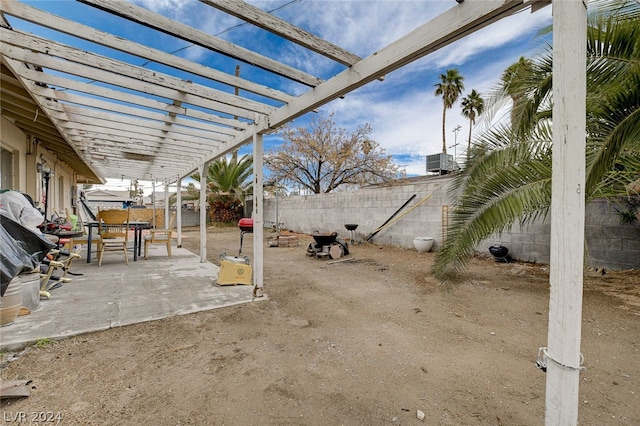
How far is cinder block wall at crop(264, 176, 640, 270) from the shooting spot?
4.75 metres

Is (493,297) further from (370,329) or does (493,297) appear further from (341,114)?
(341,114)

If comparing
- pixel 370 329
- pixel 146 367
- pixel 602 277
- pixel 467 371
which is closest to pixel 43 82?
pixel 146 367

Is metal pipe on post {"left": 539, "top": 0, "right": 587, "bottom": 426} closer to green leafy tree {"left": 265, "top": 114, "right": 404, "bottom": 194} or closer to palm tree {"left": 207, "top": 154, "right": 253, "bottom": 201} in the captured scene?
green leafy tree {"left": 265, "top": 114, "right": 404, "bottom": 194}

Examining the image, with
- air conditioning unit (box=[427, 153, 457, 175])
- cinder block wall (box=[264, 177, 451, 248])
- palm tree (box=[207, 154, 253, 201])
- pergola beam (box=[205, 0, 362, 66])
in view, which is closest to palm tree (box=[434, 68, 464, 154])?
air conditioning unit (box=[427, 153, 457, 175])

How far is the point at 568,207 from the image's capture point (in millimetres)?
1175

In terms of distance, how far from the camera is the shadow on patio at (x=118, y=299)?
8.56 ft

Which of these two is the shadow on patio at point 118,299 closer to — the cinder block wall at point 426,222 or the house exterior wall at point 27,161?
the house exterior wall at point 27,161

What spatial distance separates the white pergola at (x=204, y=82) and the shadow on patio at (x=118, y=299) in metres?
0.85

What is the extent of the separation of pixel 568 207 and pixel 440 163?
1157 centimetres

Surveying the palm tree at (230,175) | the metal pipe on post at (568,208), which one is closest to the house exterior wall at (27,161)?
the metal pipe on post at (568,208)

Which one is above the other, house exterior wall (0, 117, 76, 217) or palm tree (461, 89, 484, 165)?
palm tree (461, 89, 484, 165)

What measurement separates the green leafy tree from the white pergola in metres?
9.13

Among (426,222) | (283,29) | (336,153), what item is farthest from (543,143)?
(336,153)

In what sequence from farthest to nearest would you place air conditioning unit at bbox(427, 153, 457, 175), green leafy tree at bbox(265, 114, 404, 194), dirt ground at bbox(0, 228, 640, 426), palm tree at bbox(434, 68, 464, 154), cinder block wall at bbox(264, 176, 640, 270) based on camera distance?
palm tree at bbox(434, 68, 464, 154) < green leafy tree at bbox(265, 114, 404, 194) < air conditioning unit at bbox(427, 153, 457, 175) < cinder block wall at bbox(264, 176, 640, 270) < dirt ground at bbox(0, 228, 640, 426)
